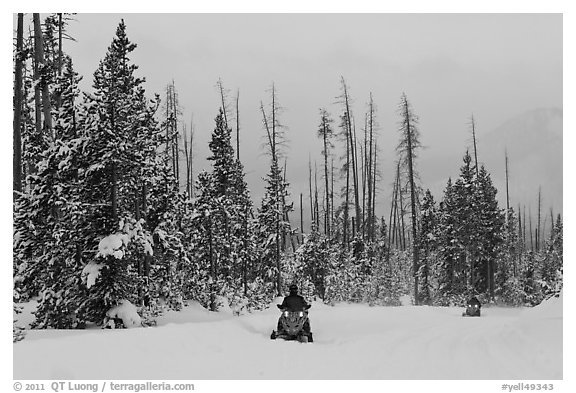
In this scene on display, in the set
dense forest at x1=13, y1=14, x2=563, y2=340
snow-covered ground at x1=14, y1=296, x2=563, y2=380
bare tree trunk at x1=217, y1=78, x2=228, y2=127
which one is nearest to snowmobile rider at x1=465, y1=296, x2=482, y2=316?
dense forest at x1=13, y1=14, x2=563, y2=340

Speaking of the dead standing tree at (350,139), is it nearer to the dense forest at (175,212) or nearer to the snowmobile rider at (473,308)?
the dense forest at (175,212)

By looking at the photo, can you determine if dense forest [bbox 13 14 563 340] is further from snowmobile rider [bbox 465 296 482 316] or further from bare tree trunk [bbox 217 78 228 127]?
snowmobile rider [bbox 465 296 482 316]

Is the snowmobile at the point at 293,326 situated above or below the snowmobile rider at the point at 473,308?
above

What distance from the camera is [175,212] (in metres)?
21.3

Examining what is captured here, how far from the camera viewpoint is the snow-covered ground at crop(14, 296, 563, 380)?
26.7 ft

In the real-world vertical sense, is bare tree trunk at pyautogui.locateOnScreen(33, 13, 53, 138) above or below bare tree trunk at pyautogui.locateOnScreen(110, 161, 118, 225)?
above

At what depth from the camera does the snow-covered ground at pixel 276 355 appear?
26.7 feet

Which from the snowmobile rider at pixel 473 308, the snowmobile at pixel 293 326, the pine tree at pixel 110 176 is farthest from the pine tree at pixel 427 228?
the pine tree at pixel 110 176

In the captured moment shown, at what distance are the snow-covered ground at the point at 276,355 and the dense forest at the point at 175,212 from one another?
4.25m

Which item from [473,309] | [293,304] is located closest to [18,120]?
[293,304]

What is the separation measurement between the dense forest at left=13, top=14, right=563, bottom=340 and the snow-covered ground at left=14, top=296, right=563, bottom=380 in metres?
4.25

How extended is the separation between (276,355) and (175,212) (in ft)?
40.6

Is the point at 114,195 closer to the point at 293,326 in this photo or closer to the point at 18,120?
the point at 293,326
